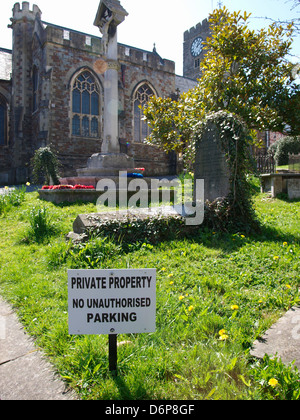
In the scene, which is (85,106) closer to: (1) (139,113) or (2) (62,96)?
(2) (62,96)

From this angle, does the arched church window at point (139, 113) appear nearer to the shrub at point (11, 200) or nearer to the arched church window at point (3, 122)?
the arched church window at point (3, 122)

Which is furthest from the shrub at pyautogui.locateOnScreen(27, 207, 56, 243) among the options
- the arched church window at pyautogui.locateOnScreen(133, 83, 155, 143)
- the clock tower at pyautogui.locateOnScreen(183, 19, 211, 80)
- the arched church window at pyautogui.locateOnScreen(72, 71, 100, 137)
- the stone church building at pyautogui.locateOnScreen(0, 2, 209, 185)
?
the clock tower at pyautogui.locateOnScreen(183, 19, 211, 80)

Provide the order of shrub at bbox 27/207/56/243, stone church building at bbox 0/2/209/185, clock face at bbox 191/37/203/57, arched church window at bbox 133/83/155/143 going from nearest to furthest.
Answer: shrub at bbox 27/207/56/243
stone church building at bbox 0/2/209/185
arched church window at bbox 133/83/155/143
clock face at bbox 191/37/203/57

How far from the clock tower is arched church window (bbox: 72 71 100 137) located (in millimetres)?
25508

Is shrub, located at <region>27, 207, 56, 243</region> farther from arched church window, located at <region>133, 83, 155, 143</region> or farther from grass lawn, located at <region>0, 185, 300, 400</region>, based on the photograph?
arched church window, located at <region>133, 83, 155, 143</region>

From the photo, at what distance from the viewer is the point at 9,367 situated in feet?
6.93

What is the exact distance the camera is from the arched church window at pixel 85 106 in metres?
18.5

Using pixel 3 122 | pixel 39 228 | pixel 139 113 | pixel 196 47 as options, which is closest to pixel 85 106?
pixel 139 113

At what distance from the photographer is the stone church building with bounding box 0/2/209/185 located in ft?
57.3

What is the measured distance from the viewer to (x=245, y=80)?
7809 millimetres

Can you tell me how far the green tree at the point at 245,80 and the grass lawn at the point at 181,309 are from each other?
3.25m

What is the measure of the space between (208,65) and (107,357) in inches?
296

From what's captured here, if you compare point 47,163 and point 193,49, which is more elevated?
point 193,49

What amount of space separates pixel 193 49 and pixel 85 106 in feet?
97.7
